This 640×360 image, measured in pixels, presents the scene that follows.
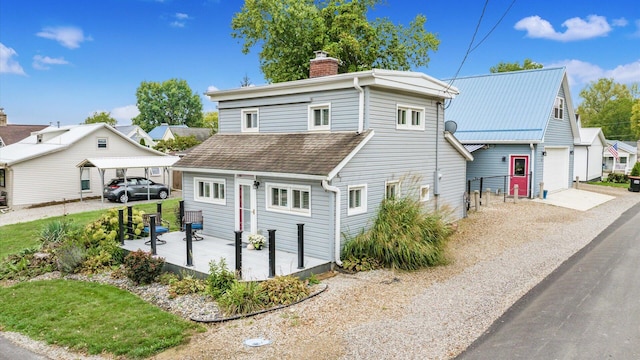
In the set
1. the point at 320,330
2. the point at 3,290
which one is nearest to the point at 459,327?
the point at 320,330

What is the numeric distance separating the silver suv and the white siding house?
2.77ft

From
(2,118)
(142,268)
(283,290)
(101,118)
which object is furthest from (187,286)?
(101,118)

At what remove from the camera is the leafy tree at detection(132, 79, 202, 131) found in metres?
81.8

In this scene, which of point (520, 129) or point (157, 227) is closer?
point (157, 227)

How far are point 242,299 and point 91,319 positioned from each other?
2980 millimetres

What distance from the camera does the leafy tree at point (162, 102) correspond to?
8181cm

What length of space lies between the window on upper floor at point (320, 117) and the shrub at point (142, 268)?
5.81 meters

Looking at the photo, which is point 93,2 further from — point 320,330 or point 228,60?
point 320,330

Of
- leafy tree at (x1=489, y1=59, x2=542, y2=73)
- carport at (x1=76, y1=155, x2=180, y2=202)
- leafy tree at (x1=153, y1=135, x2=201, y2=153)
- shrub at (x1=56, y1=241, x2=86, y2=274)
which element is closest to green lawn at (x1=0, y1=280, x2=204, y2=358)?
shrub at (x1=56, y1=241, x2=86, y2=274)

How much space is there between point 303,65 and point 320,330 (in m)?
23.6

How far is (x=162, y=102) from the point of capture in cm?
8200

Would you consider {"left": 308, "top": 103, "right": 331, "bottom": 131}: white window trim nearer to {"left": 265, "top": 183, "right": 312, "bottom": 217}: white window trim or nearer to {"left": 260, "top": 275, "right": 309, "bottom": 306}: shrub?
{"left": 265, "top": 183, "right": 312, "bottom": 217}: white window trim

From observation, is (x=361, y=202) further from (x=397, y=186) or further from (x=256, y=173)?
(x=256, y=173)

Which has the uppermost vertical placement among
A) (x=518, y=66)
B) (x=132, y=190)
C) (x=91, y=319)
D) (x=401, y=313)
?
(x=518, y=66)
